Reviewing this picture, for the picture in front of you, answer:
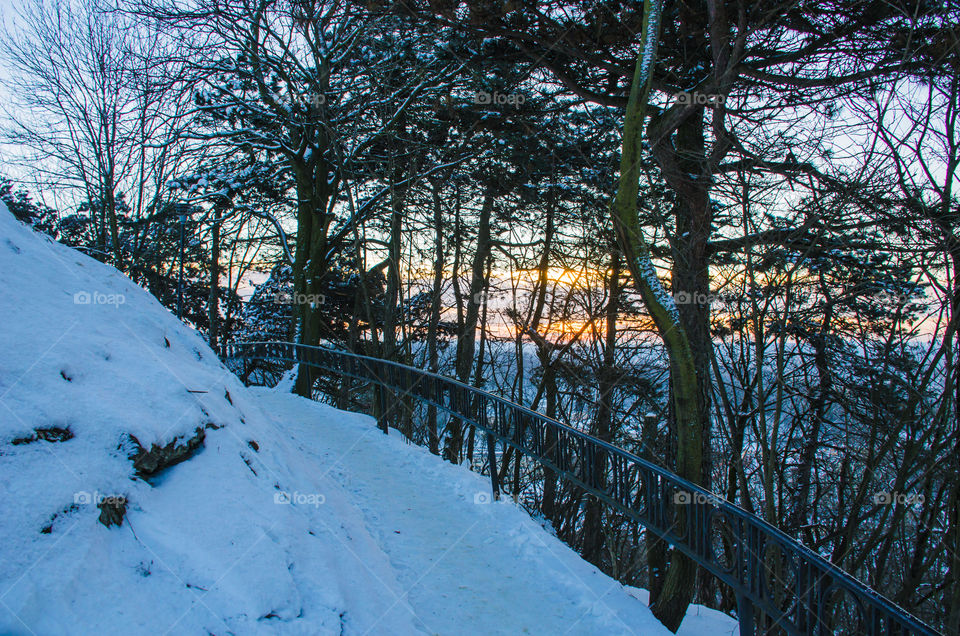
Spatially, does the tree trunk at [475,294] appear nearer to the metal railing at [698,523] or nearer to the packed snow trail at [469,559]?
the packed snow trail at [469,559]

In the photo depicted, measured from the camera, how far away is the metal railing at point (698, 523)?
290cm

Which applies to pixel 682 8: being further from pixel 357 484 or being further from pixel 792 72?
pixel 357 484

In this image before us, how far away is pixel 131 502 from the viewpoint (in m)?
2.82

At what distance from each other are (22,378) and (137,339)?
110 cm

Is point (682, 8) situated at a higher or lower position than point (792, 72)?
higher

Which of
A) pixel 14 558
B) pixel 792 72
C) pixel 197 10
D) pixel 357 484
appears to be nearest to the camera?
pixel 14 558

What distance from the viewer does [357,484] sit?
624 centimetres

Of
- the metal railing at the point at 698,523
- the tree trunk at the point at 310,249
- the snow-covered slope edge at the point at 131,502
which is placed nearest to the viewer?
the snow-covered slope edge at the point at 131,502

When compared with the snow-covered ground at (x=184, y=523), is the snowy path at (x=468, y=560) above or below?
below

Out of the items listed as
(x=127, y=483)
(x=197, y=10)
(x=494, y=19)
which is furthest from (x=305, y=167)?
(x=127, y=483)

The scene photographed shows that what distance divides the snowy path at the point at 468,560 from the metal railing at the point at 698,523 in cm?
62

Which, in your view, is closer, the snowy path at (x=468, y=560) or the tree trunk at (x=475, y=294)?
the snowy path at (x=468, y=560)

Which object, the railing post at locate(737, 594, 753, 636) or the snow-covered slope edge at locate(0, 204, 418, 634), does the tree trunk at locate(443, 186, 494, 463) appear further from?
the railing post at locate(737, 594, 753, 636)

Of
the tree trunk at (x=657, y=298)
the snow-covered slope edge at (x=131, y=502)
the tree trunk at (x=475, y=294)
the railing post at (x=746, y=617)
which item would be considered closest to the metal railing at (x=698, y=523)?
the railing post at (x=746, y=617)
